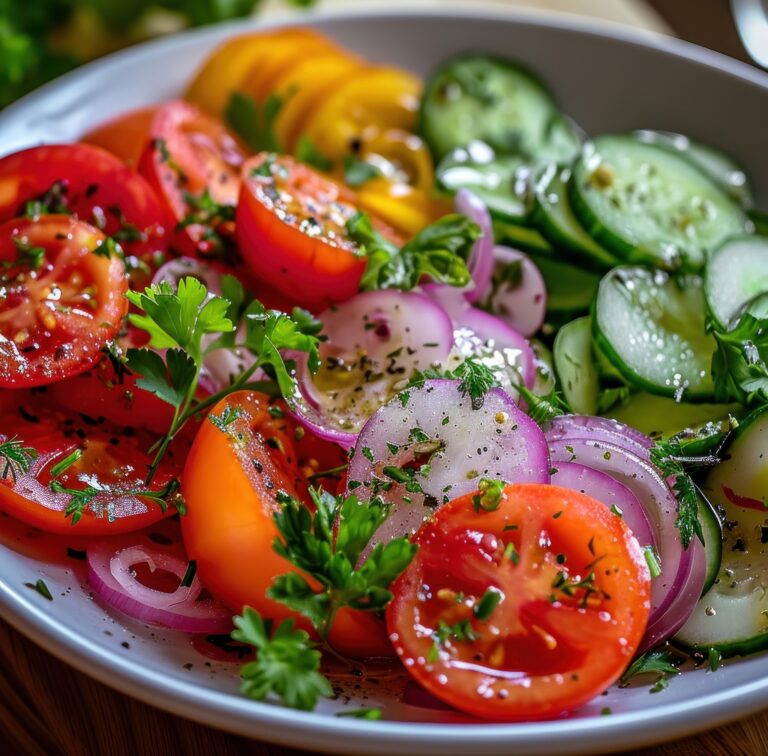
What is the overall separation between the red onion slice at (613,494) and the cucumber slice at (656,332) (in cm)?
44

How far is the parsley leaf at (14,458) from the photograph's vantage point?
75.7 inches

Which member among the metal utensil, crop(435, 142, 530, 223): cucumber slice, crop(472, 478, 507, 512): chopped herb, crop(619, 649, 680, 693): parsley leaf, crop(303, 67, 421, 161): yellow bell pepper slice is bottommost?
crop(619, 649, 680, 693): parsley leaf

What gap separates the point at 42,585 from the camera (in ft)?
6.09

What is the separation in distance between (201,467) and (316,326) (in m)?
0.46

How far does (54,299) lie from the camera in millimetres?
2109

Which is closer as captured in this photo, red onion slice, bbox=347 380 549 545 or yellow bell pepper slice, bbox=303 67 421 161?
red onion slice, bbox=347 380 549 545

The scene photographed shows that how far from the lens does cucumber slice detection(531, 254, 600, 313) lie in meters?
2.53

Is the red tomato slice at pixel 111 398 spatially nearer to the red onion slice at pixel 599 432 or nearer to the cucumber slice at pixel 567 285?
the red onion slice at pixel 599 432

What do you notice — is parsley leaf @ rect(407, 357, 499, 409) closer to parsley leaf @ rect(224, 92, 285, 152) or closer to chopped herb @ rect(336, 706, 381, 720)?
chopped herb @ rect(336, 706, 381, 720)

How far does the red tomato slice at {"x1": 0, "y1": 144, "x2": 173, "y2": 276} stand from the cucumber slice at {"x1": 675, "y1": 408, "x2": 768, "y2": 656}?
147 centimetres

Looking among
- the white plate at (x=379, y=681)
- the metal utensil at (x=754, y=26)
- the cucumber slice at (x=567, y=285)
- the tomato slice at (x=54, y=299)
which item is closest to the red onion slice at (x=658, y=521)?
the white plate at (x=379, y=681)

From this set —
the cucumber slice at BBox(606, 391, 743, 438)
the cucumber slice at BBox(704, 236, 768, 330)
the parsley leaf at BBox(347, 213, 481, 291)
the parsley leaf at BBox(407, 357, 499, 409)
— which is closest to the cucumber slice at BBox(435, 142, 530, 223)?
the parsley leaf at BBox(347, 213, 481, 291)

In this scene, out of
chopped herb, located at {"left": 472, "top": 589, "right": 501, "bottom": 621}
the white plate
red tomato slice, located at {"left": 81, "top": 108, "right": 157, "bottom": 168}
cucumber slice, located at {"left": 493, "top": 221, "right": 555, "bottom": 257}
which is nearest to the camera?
the white plate

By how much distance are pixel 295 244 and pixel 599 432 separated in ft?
2.72
